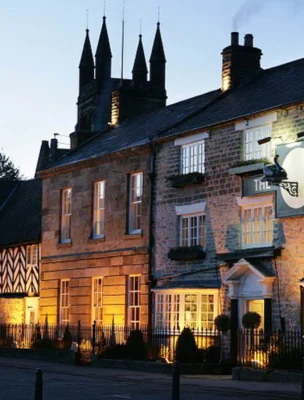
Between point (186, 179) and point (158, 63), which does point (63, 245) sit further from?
point (158, 63)

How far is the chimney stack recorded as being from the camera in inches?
1330

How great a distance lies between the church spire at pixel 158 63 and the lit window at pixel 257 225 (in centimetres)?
5194

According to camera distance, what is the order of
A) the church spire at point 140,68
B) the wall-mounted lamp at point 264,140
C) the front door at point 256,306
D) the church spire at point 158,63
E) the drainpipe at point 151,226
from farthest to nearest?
the church spire at point 140,68 → the church spire at point 158,63 → the drainpipe at point 151,226 → the front door at point 256,306 → the wall-mounted lamp at point 264,140

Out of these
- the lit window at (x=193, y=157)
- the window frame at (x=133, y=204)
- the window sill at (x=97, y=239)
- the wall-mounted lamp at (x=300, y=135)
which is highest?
the lit window at (x=193, y=157)

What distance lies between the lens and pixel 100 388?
72.8ft

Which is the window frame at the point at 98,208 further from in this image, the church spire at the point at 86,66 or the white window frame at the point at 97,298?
the church spire at the point at 86,66

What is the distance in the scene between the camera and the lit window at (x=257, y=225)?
92.2 ft

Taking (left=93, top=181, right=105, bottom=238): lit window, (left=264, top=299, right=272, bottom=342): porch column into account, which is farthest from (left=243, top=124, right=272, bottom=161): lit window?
(left=93, top=181, right=105, bottom=238): lit window

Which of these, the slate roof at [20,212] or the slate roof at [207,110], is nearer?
the slate roof at [207,110]

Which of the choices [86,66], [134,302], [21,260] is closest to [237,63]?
[134,302]

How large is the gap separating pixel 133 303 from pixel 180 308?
3409 millimetres

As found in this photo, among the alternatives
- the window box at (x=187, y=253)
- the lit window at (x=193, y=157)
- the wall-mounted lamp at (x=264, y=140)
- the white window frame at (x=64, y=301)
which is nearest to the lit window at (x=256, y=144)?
the wall-mounted lamp at (x=264, y=140)

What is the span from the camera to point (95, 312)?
35.7 meters

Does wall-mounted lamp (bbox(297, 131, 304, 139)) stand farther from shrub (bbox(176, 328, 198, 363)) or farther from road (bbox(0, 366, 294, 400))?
road (bbox(0, 366, 294, 400))
